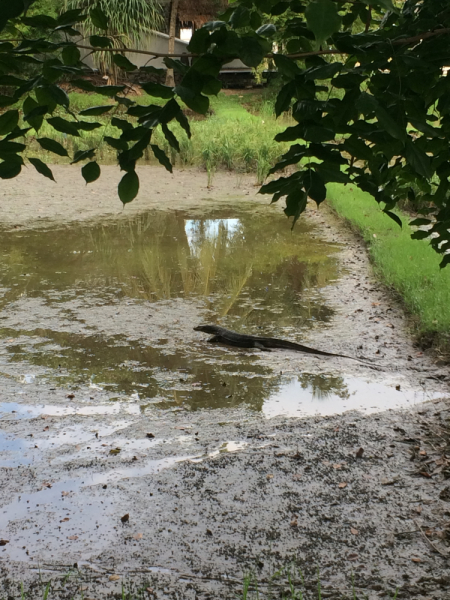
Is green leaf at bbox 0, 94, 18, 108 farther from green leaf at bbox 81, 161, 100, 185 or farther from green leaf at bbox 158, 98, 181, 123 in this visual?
green leaf at bbox 158, 98, 181, 123

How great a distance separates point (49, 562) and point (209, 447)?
1.29m

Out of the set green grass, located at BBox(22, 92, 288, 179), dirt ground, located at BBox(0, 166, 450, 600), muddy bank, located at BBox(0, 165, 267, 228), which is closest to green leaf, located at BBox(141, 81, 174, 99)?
dirt ground, located at BBox(0, 166, 450, 600)

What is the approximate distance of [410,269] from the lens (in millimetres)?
7203

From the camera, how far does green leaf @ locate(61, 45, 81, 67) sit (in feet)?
5.75

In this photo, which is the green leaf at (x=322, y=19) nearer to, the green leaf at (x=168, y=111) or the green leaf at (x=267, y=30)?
the green leaf at (x=168, y=111)

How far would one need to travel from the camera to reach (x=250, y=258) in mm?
8805

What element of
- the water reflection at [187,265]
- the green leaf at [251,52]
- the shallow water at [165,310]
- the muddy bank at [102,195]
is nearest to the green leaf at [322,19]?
the green leaf at [251,52]

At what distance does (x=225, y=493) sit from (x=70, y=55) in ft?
7.89

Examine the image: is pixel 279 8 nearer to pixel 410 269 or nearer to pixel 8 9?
pixel 8 9

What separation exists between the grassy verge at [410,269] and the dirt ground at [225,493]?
34 centimetres

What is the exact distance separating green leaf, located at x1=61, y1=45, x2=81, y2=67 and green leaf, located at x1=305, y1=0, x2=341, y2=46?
0.79 meters

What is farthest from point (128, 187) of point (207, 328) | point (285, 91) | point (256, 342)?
point (207, 328)

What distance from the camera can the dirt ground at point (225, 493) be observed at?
9.21 ft

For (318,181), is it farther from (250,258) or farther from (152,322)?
(250,258)
